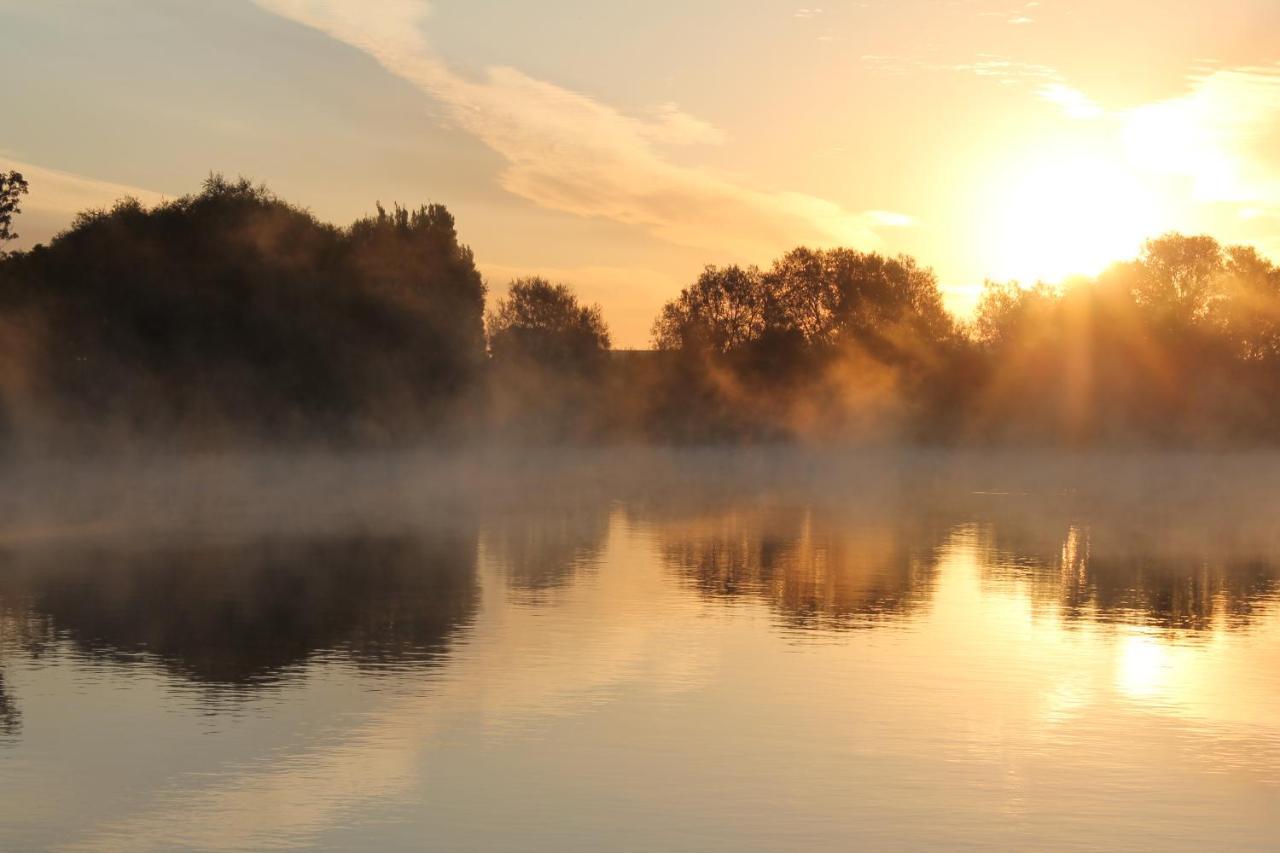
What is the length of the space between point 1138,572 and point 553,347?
359 ft

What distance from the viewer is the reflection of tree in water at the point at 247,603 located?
1894cm

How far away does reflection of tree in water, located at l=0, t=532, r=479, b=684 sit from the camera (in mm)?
18938

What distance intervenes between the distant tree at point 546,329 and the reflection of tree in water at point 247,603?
10381cm

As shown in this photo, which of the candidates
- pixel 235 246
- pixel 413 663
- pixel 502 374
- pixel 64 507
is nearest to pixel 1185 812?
pixel 413 663

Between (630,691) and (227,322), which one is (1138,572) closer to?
(630,691)

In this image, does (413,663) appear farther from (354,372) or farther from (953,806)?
(354,372)

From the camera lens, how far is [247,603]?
23.5 meters

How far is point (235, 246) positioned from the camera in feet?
265

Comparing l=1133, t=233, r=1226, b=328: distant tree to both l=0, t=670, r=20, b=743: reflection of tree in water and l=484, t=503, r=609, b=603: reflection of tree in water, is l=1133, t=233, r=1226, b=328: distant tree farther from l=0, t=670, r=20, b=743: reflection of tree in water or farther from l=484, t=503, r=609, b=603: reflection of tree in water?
l=0, t=670, r=20, b=743: reflection of tree in water

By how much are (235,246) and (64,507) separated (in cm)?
3786

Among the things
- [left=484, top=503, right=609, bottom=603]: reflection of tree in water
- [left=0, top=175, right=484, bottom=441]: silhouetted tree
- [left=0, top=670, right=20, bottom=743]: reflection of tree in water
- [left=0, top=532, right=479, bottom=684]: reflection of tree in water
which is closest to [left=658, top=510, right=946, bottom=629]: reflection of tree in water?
[left=484, top=503, right=609, bottom=603]: reflection of tree in water

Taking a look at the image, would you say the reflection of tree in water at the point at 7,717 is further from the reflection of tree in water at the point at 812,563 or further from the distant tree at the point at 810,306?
the distant tree at the point at 810,306

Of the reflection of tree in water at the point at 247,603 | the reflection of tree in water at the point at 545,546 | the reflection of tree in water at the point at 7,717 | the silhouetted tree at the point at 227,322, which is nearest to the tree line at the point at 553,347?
the silhouetted tree at the point at 227,322

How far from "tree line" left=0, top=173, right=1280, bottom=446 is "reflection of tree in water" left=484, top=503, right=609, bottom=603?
37.5m
